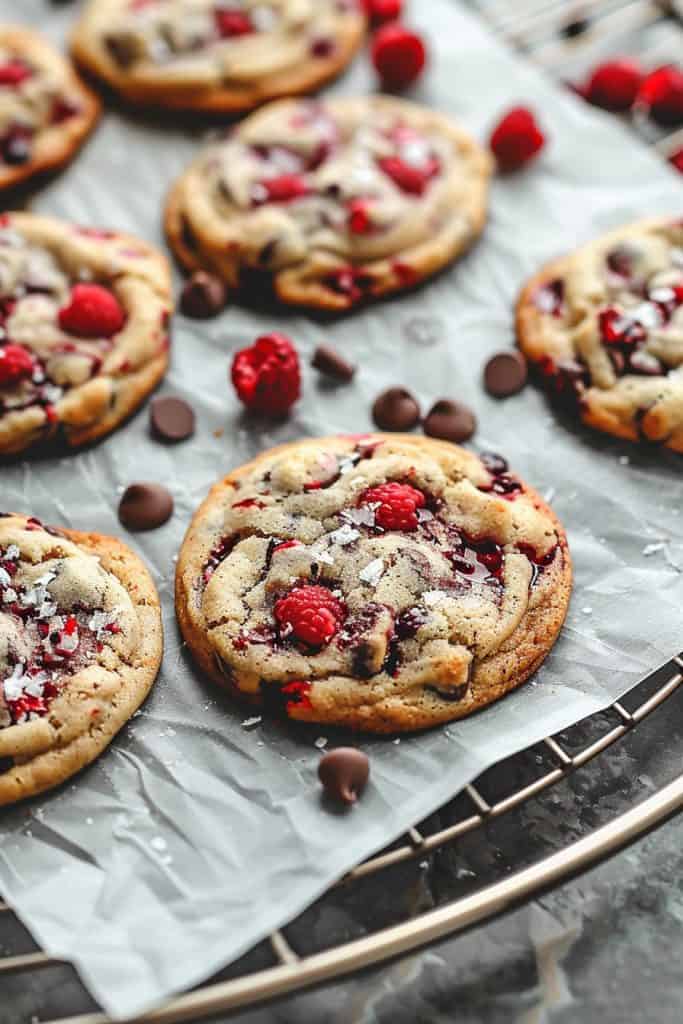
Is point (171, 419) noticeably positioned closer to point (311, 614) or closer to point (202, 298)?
point (202, 298)

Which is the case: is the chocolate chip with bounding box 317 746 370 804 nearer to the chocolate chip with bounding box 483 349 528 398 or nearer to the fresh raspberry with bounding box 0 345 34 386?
the chocolate chip with bounding box 483 349 528 398

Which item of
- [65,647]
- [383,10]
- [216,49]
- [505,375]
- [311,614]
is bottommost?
[65,647]

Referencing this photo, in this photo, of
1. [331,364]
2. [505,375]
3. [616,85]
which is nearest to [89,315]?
[331,364]

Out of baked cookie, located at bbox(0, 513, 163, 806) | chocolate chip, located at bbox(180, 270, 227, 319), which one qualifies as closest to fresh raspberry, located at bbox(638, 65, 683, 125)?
chocolate chip, located at bbox(180, 270, 227, 319)

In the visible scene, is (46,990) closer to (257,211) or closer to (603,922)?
(603,922)

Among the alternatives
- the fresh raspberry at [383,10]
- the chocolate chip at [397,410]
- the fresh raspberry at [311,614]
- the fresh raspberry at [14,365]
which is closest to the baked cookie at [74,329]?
the fresh raspberry at [14,365]

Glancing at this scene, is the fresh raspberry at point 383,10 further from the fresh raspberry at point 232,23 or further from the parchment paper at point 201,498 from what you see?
the fresh raspberry at point 232,23
